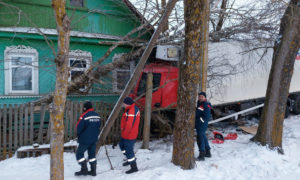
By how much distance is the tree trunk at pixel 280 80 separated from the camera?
590cm

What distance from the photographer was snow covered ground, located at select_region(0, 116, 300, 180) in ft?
15.6

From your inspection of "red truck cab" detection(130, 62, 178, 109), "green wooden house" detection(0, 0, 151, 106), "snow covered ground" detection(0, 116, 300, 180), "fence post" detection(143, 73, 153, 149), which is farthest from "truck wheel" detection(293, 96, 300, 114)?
"fence post" detection(143, 73, 153, 149)

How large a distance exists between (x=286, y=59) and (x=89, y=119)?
4811mm

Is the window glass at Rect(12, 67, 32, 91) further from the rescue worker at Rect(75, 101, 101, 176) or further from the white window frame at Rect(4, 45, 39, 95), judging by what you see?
the rescue worker at Rect(75, 101, 101, 176)

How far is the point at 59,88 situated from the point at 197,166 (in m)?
3.25

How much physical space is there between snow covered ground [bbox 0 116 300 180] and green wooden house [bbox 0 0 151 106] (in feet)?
10.9

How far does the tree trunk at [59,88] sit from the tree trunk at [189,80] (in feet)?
7.75

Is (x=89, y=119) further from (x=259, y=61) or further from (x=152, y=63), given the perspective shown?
(x=259, y=61)

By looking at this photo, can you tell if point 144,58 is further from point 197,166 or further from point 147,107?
point 197,166

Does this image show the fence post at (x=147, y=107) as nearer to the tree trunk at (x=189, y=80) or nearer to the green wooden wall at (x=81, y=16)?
→ the tree trunk at (x=189, y=80)

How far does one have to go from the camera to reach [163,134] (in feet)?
26.8

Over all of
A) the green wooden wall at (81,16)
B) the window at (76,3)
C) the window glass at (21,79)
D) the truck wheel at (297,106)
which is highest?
the window at (76,3)

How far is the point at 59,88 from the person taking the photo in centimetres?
337

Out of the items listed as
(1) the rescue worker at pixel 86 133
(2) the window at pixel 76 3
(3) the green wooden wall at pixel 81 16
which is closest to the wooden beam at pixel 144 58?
(1) the rescue worker at pixel 86 133
